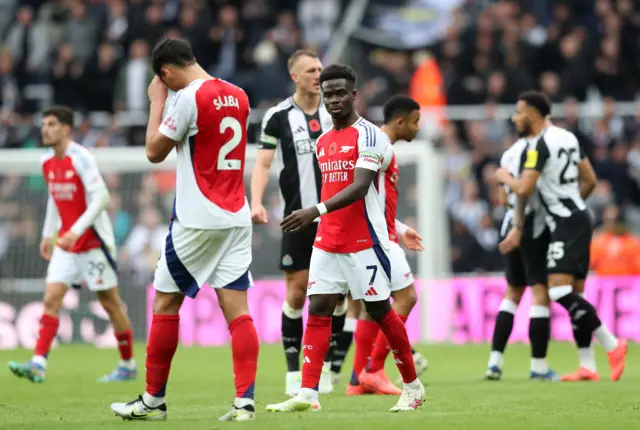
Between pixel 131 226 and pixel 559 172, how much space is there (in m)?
9.23

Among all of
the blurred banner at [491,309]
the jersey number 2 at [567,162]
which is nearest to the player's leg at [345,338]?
the jersey number 2 at [567,162]

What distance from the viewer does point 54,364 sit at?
48.7 feet

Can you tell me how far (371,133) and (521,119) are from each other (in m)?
4.07

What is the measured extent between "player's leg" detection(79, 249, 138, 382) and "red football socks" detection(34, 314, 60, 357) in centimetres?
49

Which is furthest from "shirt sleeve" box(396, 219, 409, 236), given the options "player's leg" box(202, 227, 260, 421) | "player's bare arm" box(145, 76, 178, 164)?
"player's bare arm" box(145, 76, 178, 164)

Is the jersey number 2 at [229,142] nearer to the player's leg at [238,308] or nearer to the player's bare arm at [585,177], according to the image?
the player's leg at [238,308]

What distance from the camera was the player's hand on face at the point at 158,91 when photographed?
310 inches

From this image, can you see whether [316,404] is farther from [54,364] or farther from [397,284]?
[54,364]

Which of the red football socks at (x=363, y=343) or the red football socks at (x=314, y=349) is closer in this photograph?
the red football socks at (x=314, y=349)

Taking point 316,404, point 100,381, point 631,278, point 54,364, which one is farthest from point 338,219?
point 631,278

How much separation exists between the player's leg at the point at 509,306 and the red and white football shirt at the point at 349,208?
4.13m

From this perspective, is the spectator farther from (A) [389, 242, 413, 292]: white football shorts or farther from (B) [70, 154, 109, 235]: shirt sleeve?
(A) [389, 242, 413, 292]: white football shorts

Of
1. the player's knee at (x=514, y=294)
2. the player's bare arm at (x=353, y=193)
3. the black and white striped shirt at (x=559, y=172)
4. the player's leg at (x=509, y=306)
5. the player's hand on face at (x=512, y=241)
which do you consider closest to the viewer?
the player's bare arm at (x=353, y=193)

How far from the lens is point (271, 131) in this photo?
1071 cm
